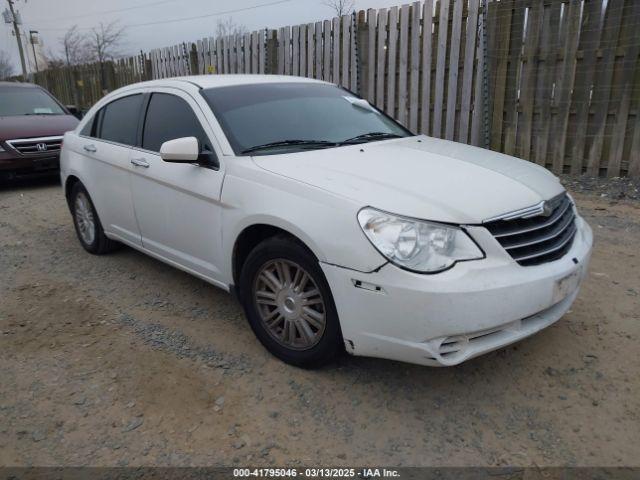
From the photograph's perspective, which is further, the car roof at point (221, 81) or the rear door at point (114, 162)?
the rear door at point (114, 162)

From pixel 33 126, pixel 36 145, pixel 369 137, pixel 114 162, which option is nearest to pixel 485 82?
pixel 369 137

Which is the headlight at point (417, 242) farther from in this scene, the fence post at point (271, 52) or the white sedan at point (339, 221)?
the fence post at point (271, 52)

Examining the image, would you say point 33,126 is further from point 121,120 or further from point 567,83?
point 567,83

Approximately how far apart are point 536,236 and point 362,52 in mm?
6620

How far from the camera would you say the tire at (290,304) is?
2.84m

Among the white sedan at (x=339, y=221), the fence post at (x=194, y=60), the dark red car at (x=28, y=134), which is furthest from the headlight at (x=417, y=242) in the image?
the fence post at (x=194, y=60)

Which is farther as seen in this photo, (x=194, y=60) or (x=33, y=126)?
(x=194, y=60)

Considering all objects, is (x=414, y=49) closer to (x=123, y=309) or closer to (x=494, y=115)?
(x=494, y=115)

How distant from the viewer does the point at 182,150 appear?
3.36 m

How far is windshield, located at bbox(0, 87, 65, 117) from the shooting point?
915 centimetres

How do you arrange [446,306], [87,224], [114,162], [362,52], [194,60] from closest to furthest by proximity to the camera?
1. [446,306]
2. [114,162]
3. [87,224]
4. [362,52]
5. [194,60]

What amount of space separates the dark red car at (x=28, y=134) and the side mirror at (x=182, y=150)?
6.03 metres

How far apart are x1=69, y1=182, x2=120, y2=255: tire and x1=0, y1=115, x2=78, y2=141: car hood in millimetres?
3702

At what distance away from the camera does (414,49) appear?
7867 mm
